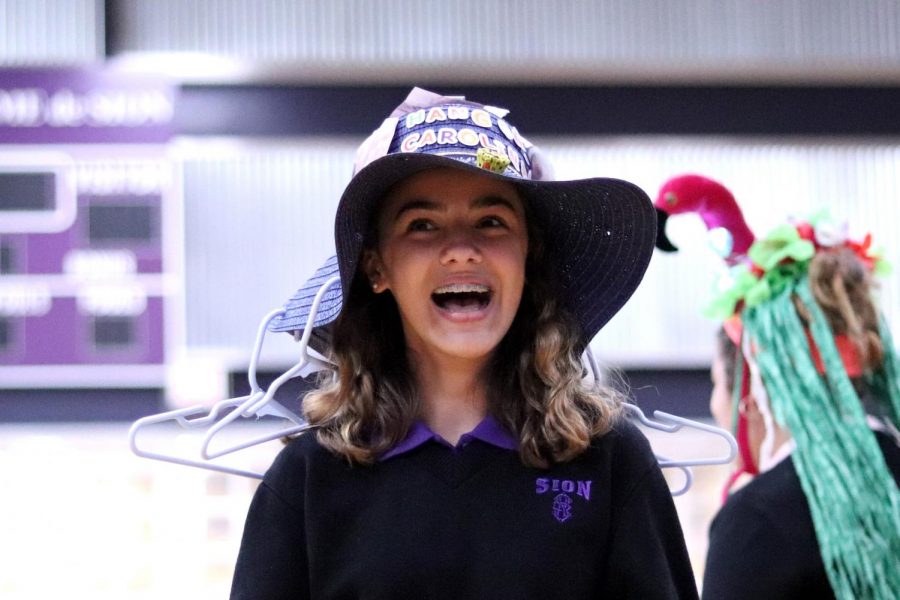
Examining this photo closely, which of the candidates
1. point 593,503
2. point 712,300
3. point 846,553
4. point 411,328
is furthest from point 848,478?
point 411,328

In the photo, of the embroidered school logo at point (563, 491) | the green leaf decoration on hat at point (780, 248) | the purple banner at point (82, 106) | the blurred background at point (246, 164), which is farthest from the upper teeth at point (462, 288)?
the purple banner at point (82, 106)

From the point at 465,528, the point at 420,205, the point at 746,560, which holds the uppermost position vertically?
the point at 420,205

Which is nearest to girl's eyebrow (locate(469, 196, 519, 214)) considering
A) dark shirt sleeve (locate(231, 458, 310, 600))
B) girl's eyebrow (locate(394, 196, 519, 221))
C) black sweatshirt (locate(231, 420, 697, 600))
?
girl's eyebrow (locate(394, 196, 519, 221))

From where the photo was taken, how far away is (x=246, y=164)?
3.67 m

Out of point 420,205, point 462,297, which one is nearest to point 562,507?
point 462,297

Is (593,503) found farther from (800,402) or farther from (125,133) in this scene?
(125,133)

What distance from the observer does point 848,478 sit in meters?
1.73

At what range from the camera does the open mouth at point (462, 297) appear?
1318 millimetres

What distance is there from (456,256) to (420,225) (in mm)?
77

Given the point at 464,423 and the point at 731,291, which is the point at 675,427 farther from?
the point at 731,291

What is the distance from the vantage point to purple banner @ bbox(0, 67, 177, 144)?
359cm

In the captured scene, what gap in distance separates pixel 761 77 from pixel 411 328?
261 centimetres

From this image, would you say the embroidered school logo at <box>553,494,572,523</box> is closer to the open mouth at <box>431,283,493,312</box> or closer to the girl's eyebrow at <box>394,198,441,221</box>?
the open mouth at <box>431,283,493,312</box>

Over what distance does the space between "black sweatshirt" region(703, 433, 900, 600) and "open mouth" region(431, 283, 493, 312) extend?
2.06 ft
